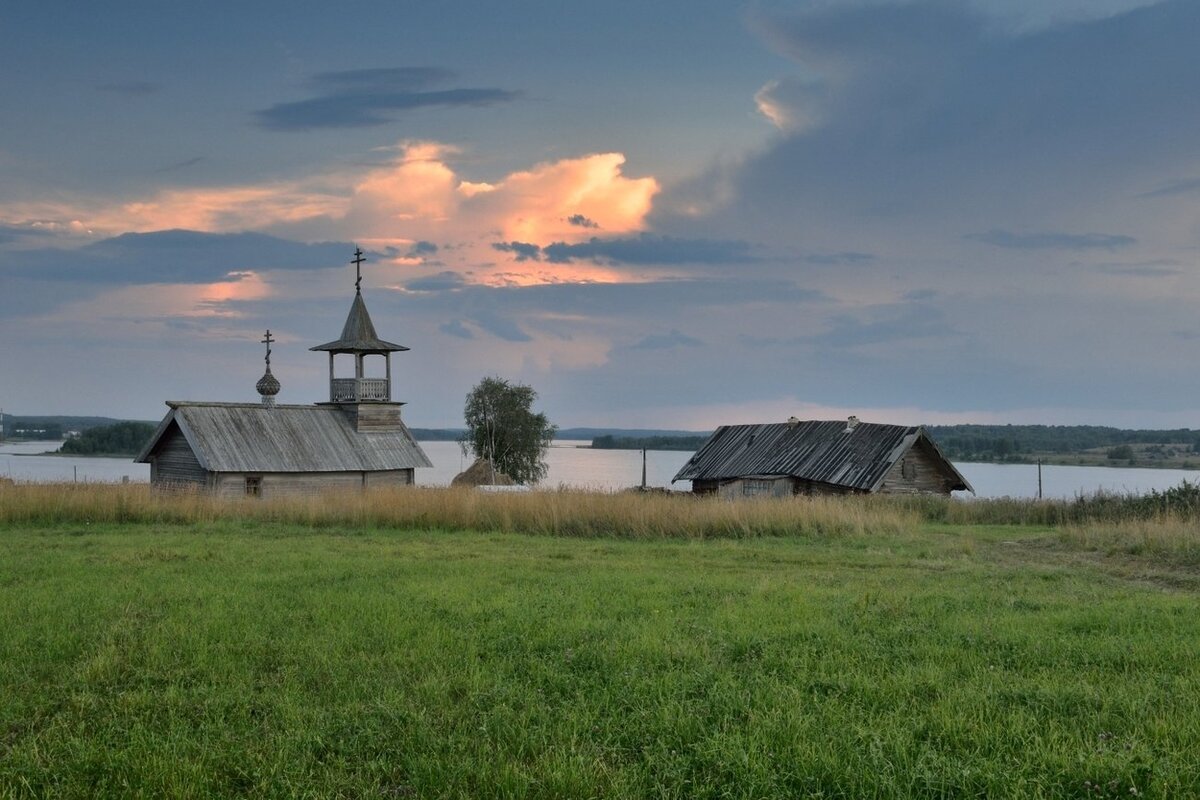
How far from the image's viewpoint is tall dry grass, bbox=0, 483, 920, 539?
1925 cm

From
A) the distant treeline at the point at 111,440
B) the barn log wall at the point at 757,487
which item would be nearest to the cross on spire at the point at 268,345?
the barn log wall at the point at 757,487

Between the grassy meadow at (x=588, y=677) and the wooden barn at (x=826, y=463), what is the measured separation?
19100mm

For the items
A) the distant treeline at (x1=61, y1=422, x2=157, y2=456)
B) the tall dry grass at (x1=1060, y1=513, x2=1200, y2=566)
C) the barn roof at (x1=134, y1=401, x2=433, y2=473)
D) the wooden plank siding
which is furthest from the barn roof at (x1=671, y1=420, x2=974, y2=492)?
the distant treeline at (x1=61, y1=422, x2=157, y2=456)

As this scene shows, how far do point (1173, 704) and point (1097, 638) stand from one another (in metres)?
2.25

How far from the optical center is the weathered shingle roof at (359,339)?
125 ft

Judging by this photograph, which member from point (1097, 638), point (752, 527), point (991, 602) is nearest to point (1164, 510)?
point (752, 527)

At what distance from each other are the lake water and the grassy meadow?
1285cm

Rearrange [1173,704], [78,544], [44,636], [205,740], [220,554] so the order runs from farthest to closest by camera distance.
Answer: [78,544], [220,554], [44,636], [1173,704], [205,740]

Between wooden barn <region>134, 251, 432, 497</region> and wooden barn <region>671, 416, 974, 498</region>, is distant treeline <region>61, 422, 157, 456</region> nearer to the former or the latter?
A: wooden barn <region>134, 251, 432, 497</region>

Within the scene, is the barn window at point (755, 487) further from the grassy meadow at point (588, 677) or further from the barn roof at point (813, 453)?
the grassy meadow at point (588, 677)

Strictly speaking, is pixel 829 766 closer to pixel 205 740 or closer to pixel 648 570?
pixel 205 740

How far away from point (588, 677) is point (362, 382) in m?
32.9

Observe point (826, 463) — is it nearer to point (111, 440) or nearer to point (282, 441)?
point (282, 441)

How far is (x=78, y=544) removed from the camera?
15.7m
